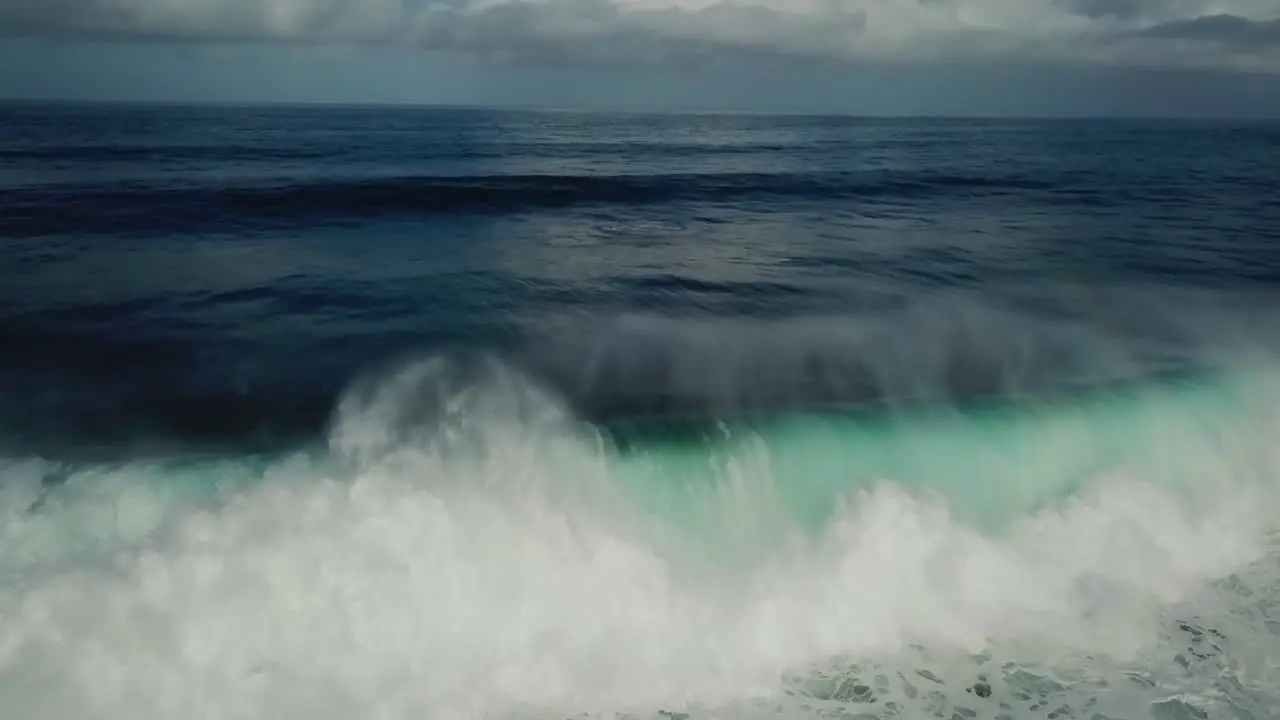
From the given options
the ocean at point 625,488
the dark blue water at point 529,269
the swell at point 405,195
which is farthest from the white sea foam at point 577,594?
the swell at point 405,195

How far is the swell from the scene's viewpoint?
19.3m

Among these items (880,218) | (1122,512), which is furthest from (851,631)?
(880,218)

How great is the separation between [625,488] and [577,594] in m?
1.37

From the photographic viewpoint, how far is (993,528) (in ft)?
26.2

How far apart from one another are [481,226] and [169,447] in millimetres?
13535

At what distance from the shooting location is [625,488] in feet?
26.0

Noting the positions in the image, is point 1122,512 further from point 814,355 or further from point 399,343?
point 399,343

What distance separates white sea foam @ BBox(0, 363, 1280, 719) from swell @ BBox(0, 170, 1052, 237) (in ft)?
45.6

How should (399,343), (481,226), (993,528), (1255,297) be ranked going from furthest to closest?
(481,226), (1255,297), (399,343), (993,528)

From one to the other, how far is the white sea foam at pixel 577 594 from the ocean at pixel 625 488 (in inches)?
1.1

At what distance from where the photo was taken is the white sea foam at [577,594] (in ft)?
19.3

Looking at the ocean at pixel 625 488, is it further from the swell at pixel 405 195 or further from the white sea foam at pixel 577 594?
the swell at pixel 405 195

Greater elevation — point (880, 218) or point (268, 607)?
point (880, 218)

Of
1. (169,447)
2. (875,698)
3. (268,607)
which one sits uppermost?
(169,447)
